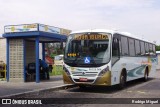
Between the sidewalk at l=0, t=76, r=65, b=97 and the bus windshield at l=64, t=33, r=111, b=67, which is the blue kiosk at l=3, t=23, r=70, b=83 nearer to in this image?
the sidewalk at l=0, t=76, r=65, b=97

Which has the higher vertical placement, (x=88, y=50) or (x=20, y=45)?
(x=20, y=45)

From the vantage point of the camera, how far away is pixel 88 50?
54.0 feet

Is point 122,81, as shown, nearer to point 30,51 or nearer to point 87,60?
point 87,60

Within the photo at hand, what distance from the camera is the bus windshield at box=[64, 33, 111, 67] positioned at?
16.2 meters

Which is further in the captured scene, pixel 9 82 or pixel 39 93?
pixel 9 82

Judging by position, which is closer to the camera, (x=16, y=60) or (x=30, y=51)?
(x=16, y=60)

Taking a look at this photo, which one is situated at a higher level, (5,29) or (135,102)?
(5,29)

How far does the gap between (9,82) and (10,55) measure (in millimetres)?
1617

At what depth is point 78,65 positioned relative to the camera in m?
16.4

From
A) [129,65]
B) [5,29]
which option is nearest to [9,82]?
[5,29]

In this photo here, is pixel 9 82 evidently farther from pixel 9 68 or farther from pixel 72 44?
pixel 72 44

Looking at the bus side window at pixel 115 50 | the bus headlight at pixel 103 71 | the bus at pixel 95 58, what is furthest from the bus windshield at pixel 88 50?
the bus side window at pixel 115 50

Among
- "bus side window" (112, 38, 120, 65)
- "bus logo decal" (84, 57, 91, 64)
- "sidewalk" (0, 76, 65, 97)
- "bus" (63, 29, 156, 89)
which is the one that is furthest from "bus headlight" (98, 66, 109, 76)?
"sidewalk" (0, 76, 65, 97)

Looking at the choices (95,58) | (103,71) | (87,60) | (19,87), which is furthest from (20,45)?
(103,71)
